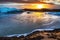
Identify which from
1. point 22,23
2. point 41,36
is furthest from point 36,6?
point 41,36

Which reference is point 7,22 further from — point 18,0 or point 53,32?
point 18,0

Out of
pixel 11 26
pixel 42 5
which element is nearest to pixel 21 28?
pixel 11 26

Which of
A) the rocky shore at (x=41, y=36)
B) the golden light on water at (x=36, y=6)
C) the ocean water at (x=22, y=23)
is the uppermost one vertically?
the golden light on water at (x=36, y=6)

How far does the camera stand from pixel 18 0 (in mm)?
2316

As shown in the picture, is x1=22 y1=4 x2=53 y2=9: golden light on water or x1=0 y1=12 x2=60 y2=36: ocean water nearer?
x1=0 y1=12 x2=60 y2=36: ocean water

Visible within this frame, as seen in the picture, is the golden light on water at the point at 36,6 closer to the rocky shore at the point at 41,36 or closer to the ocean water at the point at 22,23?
the ocean water at the point at 22,23

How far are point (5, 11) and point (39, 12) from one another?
1.41 ft

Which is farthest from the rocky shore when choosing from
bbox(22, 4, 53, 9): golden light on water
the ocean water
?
bbox(22, 4, 53, 9): golden light on water

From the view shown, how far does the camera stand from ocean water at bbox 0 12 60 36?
4.30 feet

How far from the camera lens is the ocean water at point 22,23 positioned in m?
1.31

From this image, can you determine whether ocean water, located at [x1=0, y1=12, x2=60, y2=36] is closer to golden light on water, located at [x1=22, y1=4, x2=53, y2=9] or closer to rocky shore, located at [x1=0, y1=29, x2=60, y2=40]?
rocky shore, located at [x1=0, y1=29, x2=60, y2=40]

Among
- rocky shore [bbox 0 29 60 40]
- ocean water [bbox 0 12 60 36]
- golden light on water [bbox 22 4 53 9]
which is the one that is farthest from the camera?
golden light on water [bbox 22 4 53 9]

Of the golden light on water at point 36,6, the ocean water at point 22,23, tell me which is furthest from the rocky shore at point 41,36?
the golden light on water at point 36,6

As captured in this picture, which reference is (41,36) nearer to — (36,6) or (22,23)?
(22,23)
